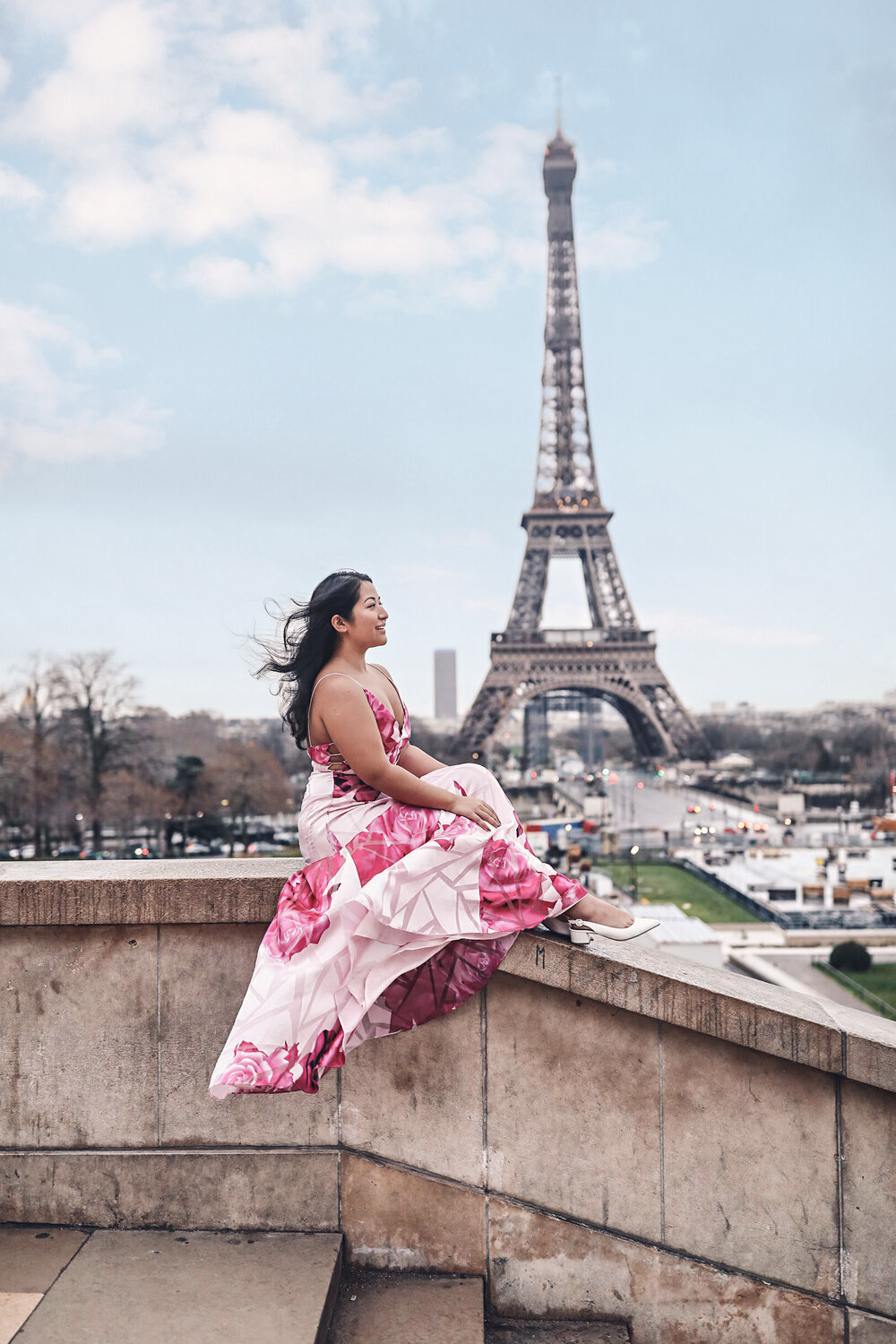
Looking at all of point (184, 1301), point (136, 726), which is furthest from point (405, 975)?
point (136, 726)

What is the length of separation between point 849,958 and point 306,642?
808 inches

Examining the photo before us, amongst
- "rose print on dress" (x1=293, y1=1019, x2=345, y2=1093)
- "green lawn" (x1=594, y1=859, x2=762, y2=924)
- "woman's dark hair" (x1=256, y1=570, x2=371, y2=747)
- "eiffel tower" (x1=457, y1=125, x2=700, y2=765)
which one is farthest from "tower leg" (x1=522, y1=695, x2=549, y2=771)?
"rose print on dress" (x1=293, y1=1019, x2=345, y2=1093)

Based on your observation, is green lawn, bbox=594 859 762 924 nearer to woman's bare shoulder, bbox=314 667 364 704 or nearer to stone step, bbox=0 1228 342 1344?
stone step, bbox=0 1228 342 1344

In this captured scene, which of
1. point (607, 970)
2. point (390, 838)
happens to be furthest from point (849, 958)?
point (390, 838)

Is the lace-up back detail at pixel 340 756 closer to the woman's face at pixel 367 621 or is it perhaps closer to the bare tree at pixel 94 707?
the woman's face at pixel 367 621

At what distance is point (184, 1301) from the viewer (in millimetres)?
2914

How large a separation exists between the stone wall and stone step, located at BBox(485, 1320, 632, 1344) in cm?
5

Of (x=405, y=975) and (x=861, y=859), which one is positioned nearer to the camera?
(x=405, y=975)

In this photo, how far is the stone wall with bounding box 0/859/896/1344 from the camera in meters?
3.23

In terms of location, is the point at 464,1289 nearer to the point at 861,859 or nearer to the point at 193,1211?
the point at 193,1211

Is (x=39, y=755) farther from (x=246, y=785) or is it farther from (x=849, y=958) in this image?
(x=849, y=958)

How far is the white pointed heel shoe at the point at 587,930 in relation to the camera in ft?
10.7

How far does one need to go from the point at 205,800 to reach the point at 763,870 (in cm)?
2052

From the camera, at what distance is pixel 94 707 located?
36875 mm
